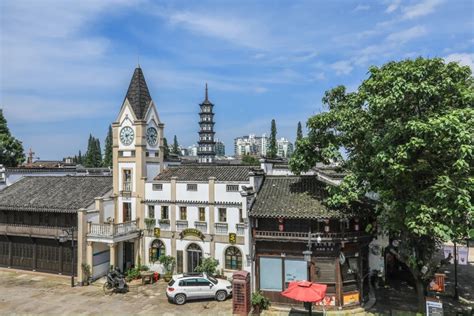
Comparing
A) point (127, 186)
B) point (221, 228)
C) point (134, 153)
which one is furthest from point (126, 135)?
point (221, 228)

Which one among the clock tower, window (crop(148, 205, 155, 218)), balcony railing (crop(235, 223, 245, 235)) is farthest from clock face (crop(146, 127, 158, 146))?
balcony railing (crop(235, 223, 245, 235))

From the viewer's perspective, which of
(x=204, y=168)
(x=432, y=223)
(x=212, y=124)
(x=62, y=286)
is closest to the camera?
(x=432, y=223)

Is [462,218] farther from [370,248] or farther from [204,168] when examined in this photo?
[204,168]

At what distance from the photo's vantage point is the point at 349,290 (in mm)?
20438

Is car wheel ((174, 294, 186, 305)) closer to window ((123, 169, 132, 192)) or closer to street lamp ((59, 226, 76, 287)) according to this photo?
street lamp ((59, 226, 76, 287))

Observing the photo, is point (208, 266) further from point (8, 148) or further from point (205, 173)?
point (8, 148)

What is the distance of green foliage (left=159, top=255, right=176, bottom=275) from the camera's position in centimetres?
2627

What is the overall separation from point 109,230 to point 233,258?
9.26 meters

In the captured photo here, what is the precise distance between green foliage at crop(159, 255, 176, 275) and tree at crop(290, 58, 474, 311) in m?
13.1

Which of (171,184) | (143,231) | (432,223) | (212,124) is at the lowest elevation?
(143,231)

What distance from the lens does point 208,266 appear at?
24.6m

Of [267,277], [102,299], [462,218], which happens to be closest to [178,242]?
[102,299]

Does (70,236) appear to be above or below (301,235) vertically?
below

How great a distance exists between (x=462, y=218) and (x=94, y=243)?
23929 millimetres
